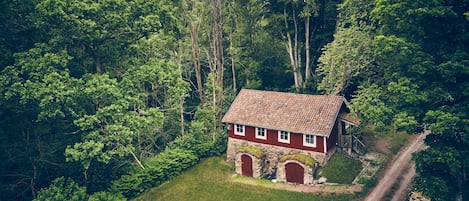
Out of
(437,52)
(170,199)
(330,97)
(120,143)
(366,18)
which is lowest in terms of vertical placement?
(170,199)

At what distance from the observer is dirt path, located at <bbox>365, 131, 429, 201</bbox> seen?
2836 centimetres

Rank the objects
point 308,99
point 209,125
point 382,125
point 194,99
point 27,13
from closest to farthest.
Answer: point 382,125, point 27,13, point 308,99, point 209,125, point 194,99

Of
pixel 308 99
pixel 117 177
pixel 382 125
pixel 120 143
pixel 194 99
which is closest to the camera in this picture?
pixel 382 125

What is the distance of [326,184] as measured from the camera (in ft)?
100

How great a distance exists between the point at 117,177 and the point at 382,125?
20162mm

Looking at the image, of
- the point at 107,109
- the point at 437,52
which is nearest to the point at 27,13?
the point at 107,109

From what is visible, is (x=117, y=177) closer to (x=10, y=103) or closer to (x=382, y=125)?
(x=10, y=103)

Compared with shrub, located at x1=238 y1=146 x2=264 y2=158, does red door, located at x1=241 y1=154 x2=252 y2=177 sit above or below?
below

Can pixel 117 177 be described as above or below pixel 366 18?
below

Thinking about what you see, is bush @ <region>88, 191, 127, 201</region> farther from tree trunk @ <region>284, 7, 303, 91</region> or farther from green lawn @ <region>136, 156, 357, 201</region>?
tree trunk @ <region>284, 7, 303, 91</region>

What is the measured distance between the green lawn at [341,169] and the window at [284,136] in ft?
11.8

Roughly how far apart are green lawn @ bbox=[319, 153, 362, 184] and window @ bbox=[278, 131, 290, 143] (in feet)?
11.8

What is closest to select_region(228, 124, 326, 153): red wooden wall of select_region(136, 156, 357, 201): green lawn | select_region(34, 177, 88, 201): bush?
select_region(136, 156, 357, 201): green lawn

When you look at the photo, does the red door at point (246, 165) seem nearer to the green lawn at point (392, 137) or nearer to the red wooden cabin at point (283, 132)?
the red wooden cabin at point (283, 132)
